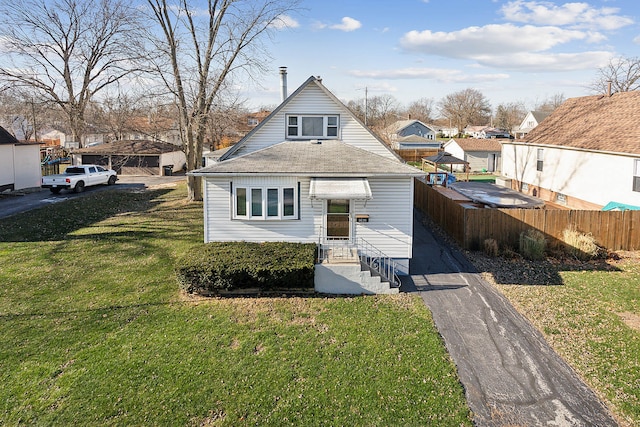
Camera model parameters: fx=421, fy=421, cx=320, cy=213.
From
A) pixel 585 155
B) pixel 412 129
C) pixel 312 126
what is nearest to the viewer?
pixel 312 126

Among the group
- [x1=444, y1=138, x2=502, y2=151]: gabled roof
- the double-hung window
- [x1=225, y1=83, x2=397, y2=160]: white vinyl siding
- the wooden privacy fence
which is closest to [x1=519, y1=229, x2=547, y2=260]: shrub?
the wooden privacy fence

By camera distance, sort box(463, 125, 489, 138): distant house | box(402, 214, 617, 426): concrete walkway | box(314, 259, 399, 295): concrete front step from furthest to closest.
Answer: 1. box(463, 125, 489, 138): distant house
2. box(314, 259, 399, 295): concrete front step
3. box(402, 214, 617, 426): concrete walkway

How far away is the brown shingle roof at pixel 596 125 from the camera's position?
2216 cm

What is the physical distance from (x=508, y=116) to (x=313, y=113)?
118 metres

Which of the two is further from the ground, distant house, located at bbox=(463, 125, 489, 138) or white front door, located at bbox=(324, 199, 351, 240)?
distant house, located at bbox=(463, 125, 489, 138)

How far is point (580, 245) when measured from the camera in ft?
54.7

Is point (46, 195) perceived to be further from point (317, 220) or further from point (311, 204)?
point (317, 220)

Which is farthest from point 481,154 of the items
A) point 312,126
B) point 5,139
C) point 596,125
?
point 5,139

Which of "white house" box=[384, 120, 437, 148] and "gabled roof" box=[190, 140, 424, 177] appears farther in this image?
"white house" box=[384, 120, 437, 148]

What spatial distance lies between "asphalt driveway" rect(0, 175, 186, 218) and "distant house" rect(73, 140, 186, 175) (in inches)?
94.9

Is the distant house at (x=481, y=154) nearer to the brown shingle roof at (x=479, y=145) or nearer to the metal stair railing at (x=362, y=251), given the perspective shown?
the brown shingle roof at (x=479, y=145)

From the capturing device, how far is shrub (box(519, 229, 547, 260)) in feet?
54.3

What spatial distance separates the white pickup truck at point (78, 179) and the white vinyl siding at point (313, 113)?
19.3 meters

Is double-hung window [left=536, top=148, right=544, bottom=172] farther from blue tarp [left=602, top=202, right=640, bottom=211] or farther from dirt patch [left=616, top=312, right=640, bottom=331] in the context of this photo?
dirt patch [left=616, top=312, right=640, bottom=331]
